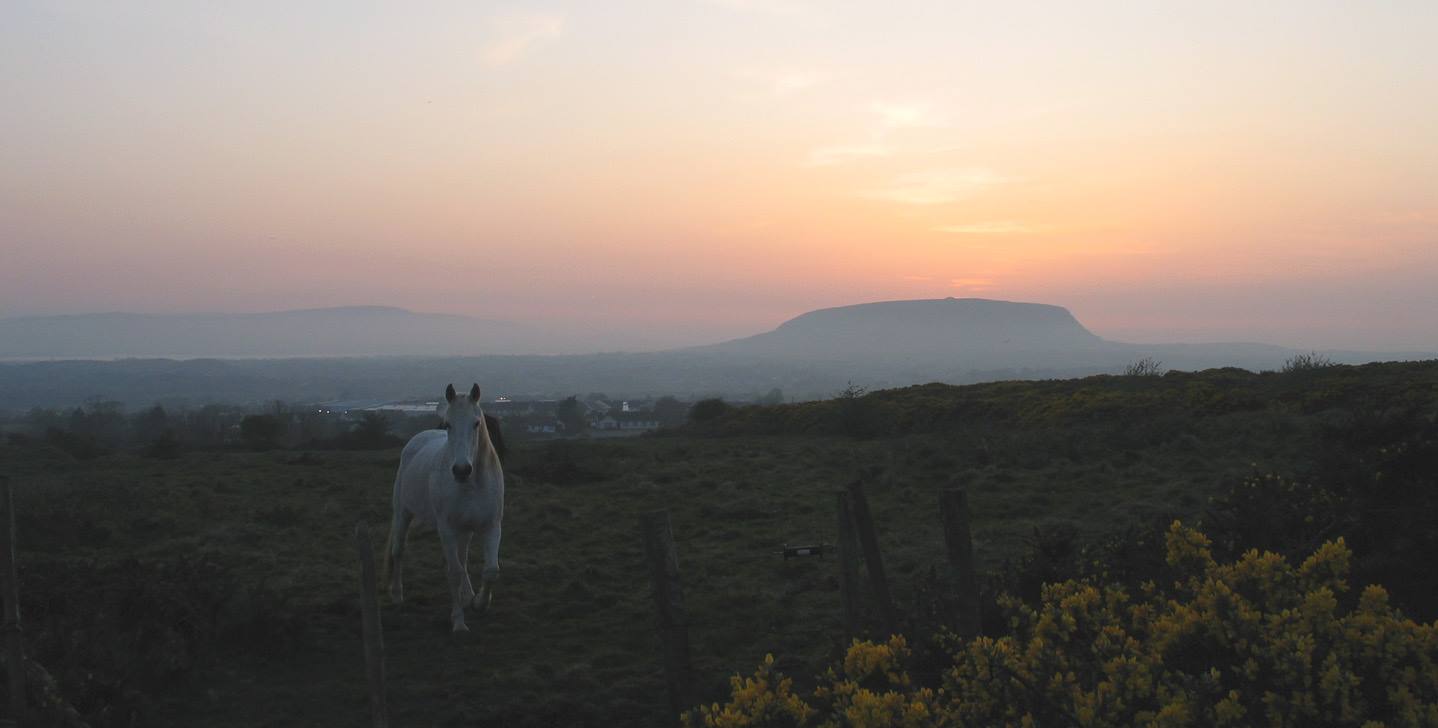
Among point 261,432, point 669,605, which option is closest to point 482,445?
point 669,605

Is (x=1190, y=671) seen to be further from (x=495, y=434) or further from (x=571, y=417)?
(x=571, y=417)

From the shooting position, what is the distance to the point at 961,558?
511 cm

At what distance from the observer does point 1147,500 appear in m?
12.2

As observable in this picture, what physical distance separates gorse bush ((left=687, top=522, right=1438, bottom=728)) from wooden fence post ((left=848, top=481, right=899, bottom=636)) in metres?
1.12

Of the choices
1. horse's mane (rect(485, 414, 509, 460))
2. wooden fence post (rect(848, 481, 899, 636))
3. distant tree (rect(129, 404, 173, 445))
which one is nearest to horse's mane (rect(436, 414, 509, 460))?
horse's mane (rect(485, 414, 509, 460))

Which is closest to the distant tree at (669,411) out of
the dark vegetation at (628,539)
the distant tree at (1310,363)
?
the dark vegetation at (628,539)

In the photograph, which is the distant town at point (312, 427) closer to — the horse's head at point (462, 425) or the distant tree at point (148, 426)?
the distant tree at point (148, 426)

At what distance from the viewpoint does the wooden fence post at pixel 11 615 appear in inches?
205

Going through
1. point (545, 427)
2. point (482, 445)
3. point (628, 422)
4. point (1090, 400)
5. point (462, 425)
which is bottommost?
point (628, 422)

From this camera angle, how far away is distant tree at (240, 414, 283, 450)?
2669cm


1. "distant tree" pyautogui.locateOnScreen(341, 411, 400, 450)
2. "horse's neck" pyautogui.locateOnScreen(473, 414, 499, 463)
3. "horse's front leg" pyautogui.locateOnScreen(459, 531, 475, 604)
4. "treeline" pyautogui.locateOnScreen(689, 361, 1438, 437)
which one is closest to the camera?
"horse's neck" pyautogui.locateOnScreen(473, 414, 499, 463)

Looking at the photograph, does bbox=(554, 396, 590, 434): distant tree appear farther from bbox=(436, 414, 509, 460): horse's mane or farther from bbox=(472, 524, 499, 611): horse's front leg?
bbox=(472, 524, 499, 611): horse's front leg

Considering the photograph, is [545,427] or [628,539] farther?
[545,427]

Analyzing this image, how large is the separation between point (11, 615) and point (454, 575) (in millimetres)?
3422
